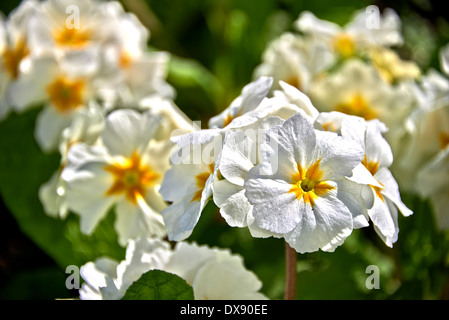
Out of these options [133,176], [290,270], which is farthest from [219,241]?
[290,270]

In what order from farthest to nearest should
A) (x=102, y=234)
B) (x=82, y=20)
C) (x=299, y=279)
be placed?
(x=82, y=20) → (x=102, y=234) → (x=299, y=279)

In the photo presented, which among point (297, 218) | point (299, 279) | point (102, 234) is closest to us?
point (297, 218)

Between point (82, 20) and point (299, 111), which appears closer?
point (299, 111)

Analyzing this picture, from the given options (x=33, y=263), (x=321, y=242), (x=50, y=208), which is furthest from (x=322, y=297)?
(x=33, y=263)

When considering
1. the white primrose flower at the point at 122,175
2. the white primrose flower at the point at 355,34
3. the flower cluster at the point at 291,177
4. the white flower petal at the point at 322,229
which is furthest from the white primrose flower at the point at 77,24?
the white flower petal at the point at 322,229

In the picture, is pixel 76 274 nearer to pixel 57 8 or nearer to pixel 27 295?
Answer: pixel 27 295

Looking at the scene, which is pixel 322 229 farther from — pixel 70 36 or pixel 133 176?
pixel 70 36
